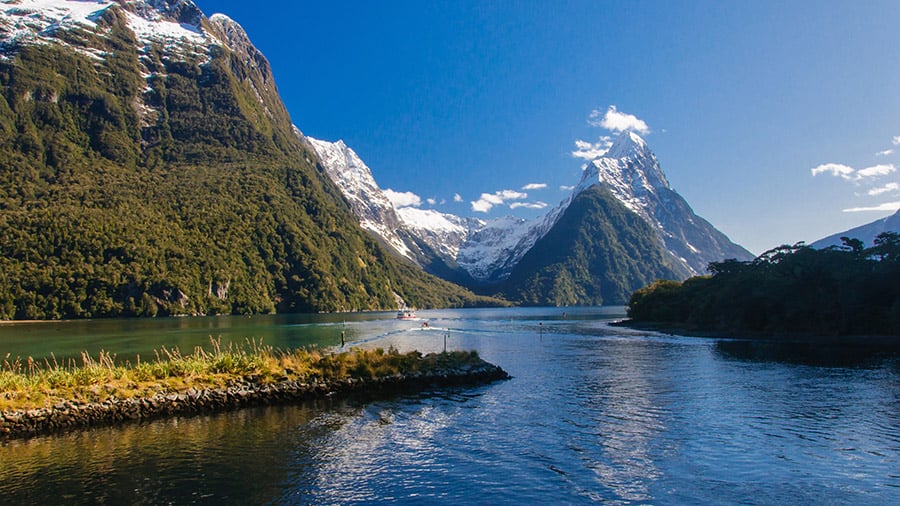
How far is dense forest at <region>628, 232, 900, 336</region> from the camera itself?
9362 cm

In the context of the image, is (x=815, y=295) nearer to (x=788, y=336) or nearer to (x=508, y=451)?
(x=788, y=336)

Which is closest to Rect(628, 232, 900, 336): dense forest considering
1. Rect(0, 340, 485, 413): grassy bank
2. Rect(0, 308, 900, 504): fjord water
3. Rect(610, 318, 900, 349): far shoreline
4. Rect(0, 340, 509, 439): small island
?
Rect(610, 318, 900, 349): far shoreline

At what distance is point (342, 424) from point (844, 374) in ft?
163

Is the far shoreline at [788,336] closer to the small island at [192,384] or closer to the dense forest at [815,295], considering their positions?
the dense forest at [815,295]

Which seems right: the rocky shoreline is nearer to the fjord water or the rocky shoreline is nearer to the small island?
the small island

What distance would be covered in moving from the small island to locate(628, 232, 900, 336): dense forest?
267 feet

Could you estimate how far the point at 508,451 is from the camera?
25844mm

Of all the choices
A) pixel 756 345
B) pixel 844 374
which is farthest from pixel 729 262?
pixel 844 374

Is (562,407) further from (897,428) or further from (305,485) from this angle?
(305,485)

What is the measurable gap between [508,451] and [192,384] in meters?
23.3

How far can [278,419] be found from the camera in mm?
33188

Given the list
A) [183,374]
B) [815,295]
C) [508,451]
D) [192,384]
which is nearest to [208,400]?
[192,384]

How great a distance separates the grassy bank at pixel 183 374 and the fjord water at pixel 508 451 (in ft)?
12.2

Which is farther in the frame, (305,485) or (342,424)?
(342,424)
